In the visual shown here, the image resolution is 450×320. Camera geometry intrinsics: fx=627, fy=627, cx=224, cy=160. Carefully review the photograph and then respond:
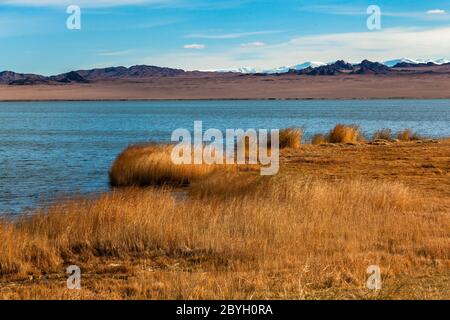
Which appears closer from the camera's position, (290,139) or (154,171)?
(154,171)

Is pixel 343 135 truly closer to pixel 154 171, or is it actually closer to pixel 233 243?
pixel 154 171

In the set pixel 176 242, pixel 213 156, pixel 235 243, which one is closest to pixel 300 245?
pixel 235 243

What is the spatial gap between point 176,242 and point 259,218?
6.94 ft

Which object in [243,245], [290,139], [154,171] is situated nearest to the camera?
[243,245]

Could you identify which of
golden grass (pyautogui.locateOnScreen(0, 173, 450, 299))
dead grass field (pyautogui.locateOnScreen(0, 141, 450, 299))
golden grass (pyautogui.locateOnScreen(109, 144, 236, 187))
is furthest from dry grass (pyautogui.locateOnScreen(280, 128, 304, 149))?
golden grass (pyautogui.locateOnScreen(0, 173, 450, 299))

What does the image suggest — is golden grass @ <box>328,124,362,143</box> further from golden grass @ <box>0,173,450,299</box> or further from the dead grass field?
golden grass @ <box>0,173,450,299</box>

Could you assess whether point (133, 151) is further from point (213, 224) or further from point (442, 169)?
point (213, 224)

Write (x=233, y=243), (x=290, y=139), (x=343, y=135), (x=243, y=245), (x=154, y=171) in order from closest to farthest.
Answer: (x=243, y=245) < (x=233, y=243) < (x=154, y=171) < (x=290, y=139) < (x=343, y=135)

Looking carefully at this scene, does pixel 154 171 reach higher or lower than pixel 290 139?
lower

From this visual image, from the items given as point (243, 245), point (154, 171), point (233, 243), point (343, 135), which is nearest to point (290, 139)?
point (343, 135)

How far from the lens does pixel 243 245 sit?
1148cm

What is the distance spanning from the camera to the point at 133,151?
1090 inches

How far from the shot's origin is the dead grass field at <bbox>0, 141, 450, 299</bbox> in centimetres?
903

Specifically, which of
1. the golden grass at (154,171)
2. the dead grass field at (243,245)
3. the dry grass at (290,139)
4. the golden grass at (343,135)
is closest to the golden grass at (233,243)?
the dead grass field at (243,245)
